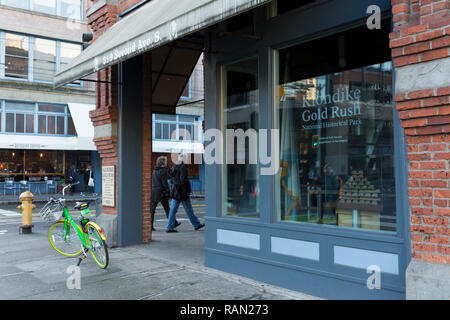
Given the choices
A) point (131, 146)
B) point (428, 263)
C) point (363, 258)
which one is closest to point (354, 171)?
point (363, 258)

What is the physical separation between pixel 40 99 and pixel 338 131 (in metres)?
23.7

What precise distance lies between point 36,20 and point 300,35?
2474cm

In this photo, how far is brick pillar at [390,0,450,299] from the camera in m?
3.65

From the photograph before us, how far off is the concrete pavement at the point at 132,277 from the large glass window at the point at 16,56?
1916 centimetres

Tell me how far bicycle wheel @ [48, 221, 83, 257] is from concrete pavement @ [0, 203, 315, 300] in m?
0.20

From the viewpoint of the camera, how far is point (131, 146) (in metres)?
8.44

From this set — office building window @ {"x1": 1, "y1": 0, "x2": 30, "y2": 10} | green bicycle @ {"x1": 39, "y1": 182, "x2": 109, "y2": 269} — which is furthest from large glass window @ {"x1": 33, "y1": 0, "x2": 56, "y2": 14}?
green bicycle @ {"x1": 39, "y1": 182, "x2": 109, "y2": 269}

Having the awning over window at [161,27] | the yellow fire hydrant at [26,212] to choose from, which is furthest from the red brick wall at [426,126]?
the yellow fire hydrant at [26,212]

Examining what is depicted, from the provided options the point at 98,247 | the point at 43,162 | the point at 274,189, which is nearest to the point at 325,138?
the point at 274,189

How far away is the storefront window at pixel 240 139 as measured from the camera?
6156mm

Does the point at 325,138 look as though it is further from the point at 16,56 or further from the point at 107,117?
the point at 16,56

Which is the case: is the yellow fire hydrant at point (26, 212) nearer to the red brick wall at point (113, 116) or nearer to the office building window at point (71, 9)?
the red brick wall at point (113, 116)

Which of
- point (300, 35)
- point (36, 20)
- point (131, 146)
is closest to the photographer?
point (300, 35)
